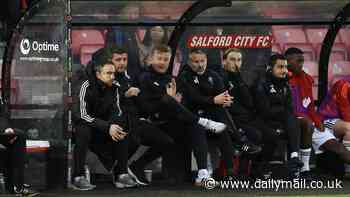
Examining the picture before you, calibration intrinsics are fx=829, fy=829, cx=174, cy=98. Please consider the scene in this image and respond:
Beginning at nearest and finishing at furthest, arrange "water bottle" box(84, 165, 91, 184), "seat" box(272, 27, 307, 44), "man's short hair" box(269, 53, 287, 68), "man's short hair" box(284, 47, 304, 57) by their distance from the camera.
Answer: "water bottle" box(84, 165, 91, 184)
"man's short hair" box(269, 53, 287, 68)
"man's short hair" box(284, 47, 304, 57)
"seat" box(272, 27, 307, 44)

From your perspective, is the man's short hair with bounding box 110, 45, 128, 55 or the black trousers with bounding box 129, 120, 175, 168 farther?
the man's short hair with bounding box 110, 45, 128, 55

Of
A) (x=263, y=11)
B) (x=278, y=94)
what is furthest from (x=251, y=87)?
(x=263, y=11)

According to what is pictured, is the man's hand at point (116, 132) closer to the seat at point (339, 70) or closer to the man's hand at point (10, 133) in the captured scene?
the man's hand at point (10, 133)

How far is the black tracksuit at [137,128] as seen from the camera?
27.2 feet

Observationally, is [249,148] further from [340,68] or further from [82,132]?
[82,132]

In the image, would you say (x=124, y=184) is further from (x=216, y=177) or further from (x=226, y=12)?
(x=226, y=12)

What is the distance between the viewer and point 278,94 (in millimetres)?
8789

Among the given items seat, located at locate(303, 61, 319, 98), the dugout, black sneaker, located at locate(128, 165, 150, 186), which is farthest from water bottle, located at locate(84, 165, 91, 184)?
seat, located at locate(303, 61, 319, 98)

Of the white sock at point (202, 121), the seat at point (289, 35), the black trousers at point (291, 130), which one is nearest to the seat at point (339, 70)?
the seat at point (289, 35)

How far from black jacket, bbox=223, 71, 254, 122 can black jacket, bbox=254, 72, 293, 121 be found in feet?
0.36

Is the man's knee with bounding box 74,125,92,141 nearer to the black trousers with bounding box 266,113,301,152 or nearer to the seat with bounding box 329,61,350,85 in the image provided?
the black trousers with bounding box 266,113,301,152

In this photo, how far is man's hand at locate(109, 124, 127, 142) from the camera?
7.98 metres

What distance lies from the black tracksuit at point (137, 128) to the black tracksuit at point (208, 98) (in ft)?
1.48

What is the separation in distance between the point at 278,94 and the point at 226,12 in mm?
1152
